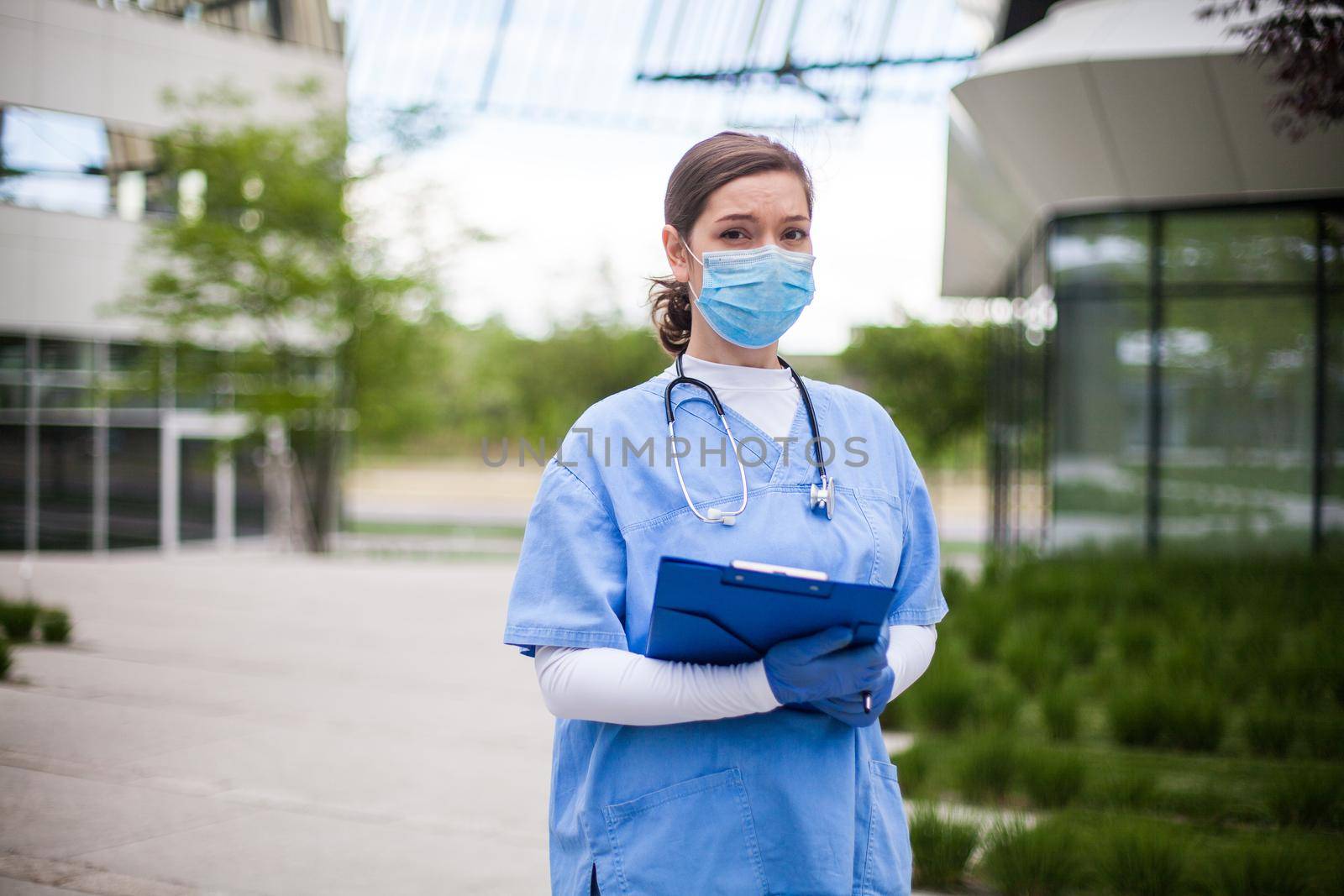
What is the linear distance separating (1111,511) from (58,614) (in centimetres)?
993

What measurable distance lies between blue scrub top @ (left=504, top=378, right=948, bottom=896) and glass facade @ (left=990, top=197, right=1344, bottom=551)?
11152 mm

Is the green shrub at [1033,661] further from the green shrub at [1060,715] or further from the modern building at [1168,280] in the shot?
the modern building at [1168,280]

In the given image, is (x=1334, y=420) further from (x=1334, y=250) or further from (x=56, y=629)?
(x=56, y=629)

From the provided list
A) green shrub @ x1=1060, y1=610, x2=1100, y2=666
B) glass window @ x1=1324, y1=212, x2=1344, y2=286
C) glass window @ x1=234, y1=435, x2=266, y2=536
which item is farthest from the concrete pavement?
glass window @ x1=234, y1=435, x2=266, y2=536

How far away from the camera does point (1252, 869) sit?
11.4 feet

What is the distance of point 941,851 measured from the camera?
12.1 ft

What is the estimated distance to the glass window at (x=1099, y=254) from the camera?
39.6 feet

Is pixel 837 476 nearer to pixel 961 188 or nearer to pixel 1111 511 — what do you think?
pixel 1111 511

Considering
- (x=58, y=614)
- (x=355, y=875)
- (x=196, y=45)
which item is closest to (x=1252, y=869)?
(x=355, y=875)

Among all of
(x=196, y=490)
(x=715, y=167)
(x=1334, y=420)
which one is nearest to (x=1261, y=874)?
(x=715, y=167)

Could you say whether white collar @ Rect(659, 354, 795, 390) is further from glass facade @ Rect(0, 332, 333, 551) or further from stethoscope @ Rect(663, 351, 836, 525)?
glass facade @ Rect(0, 332, 333, 551)

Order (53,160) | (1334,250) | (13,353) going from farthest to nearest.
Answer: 1. (13,353)
2. (53,160)
3. (1334,250)

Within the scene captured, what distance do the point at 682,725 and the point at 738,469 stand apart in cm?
39

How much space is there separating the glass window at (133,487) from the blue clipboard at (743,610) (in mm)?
21021
